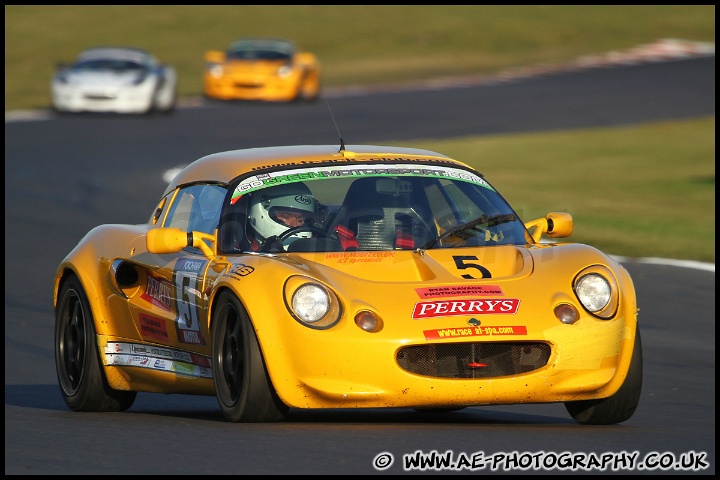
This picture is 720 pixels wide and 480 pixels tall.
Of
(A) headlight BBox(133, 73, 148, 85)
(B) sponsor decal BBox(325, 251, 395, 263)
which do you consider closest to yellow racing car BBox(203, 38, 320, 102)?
(A) headlight BBox(133, 73, 148, 85)

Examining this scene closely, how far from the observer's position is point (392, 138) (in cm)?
2538

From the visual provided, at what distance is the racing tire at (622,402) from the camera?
6984mm

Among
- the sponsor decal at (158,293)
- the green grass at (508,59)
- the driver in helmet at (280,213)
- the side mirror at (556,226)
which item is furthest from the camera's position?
the green grass at (508,59)

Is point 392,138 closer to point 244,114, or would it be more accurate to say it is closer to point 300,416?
point 244,114

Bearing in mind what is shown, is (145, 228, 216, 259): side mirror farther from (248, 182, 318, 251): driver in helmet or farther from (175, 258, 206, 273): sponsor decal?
(248, 182, 318, 251): driver in helmet

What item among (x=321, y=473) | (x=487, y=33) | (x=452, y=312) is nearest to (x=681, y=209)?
(x=452, y=312)

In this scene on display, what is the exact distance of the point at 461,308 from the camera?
6.68m

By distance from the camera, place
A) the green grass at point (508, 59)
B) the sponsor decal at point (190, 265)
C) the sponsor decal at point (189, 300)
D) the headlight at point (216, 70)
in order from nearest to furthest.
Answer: the sponsor decal at point (189, 300)
the sponsor decal at point (190, 265)
the green grass at point (508, 59)
the headlight at point (216, 70)

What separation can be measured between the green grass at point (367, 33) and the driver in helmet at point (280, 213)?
3069cm

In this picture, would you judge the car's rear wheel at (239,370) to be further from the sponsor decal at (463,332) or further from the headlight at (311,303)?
the sponsor decal at (463,332)

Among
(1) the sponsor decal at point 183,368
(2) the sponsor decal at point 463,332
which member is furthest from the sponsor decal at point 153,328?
(2) the sponsor decal at point 463,332

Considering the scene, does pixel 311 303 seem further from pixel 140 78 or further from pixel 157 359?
pixel 140 78

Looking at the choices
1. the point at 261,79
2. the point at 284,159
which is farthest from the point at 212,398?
the point at 261,79

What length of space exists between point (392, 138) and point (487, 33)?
93.0 ft
